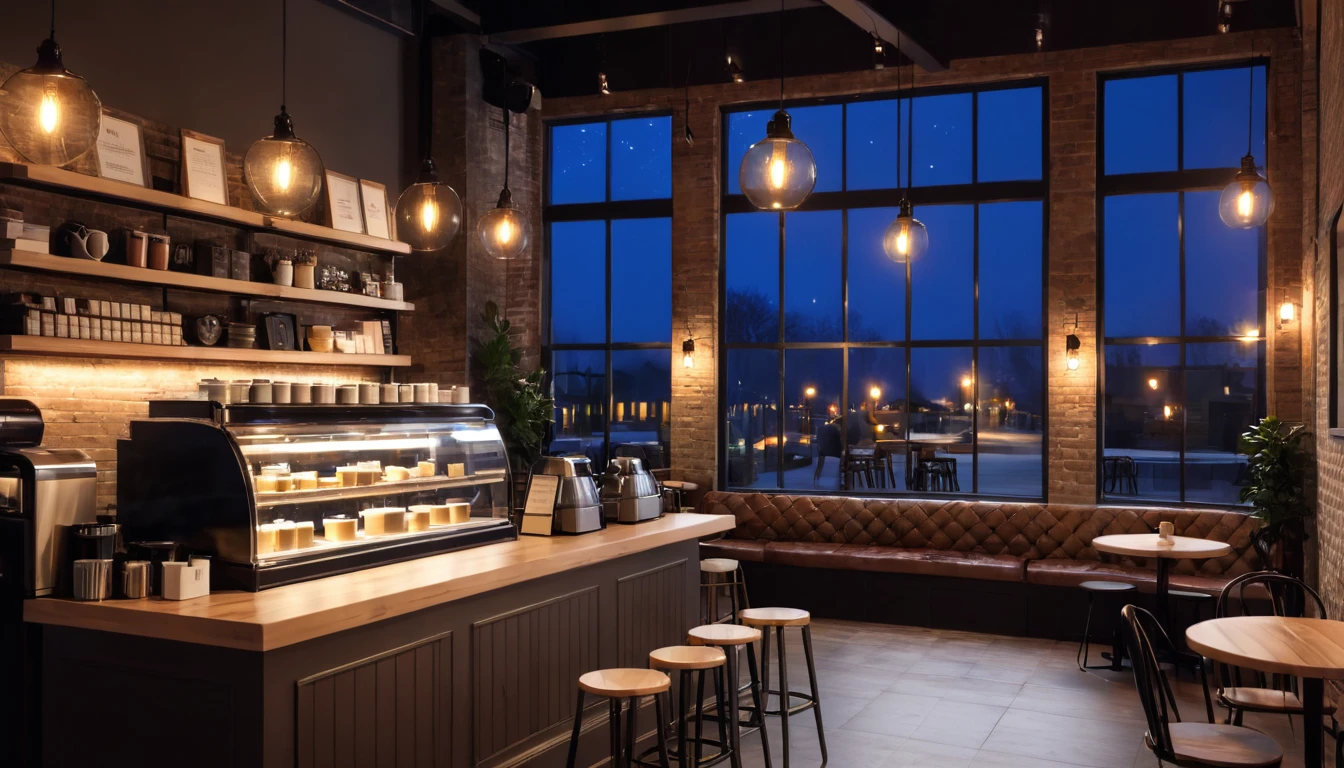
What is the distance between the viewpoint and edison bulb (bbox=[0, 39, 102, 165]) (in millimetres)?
2930

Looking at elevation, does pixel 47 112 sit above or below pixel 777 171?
below

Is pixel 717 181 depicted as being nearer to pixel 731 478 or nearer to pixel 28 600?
pixel 731 478

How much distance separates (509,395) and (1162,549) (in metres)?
5.11

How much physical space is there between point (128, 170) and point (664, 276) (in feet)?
17.5

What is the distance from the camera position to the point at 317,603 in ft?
10.8

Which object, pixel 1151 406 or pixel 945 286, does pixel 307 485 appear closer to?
pixel 1151 406

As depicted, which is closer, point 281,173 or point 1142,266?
point 281,173

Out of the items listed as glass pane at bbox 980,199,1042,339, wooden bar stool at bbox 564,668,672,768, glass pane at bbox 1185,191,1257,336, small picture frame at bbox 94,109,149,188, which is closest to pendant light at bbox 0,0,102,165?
wooden bar stool at bbox 564,668,672,768

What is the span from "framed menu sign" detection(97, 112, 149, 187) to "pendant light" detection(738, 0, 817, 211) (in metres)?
3.61

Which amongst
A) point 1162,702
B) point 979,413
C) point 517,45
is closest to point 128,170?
point 517,45

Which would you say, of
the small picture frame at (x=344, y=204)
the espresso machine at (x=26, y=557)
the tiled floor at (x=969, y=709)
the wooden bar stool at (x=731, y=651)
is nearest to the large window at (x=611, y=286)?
the small picture frame at (x=344, y=204)

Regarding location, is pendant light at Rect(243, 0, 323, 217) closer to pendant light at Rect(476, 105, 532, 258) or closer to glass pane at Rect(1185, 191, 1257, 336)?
pendant light at Rect(476, 105, 532, 258)

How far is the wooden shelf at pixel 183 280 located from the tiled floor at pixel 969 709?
3.80m

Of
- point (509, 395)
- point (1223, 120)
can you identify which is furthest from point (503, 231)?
point (1223, 120)
